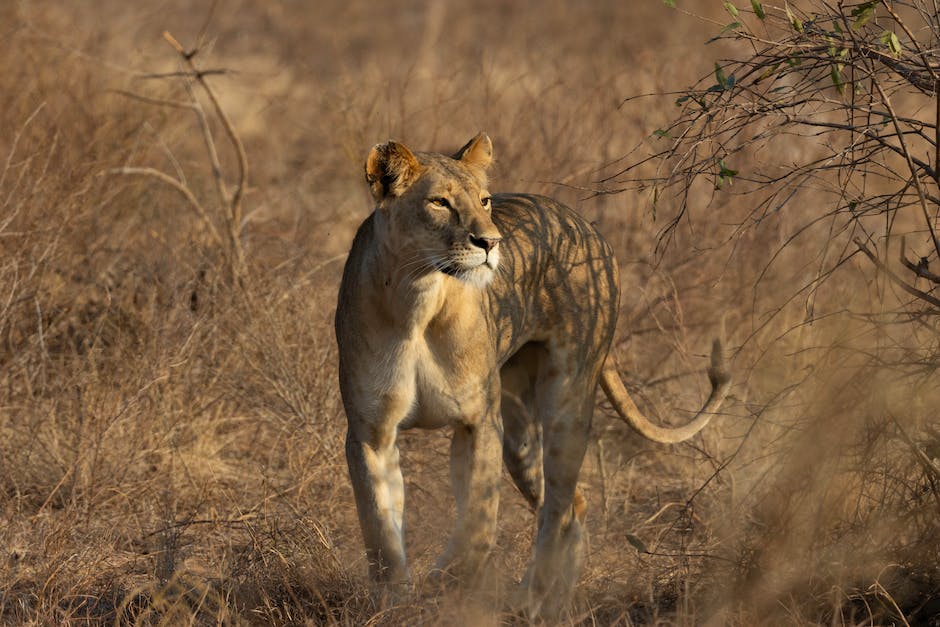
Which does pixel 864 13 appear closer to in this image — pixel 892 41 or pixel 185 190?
pixel 892 41

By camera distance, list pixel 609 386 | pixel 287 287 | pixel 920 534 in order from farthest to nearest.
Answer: pixel 287 287, pixel 609 386, pixel 920 534

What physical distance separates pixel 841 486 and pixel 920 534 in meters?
0.29

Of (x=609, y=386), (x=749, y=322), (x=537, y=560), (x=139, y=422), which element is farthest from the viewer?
(x=749, y=322)

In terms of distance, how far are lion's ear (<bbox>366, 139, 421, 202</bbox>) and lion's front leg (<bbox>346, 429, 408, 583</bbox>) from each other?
0.85 meters

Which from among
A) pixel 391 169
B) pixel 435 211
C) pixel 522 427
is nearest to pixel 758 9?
pixel 435 211

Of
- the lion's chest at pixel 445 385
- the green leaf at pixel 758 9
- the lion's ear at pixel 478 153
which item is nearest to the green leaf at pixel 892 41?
the green leaf at pixel 758 9

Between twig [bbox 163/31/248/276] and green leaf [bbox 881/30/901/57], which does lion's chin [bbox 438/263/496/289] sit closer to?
green leaf [bbox 881/30/901/57]

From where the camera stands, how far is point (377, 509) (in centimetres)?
453

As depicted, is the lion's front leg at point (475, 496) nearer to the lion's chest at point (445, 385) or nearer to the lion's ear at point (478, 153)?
the lion's chest at point (445, 385)

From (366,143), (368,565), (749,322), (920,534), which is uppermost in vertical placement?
(366,143)

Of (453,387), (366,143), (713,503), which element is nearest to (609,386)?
(713,503)

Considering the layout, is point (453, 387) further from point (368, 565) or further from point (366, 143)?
point (366, 143)

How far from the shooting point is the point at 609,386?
5.50 meters

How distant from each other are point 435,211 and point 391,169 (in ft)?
0.81
